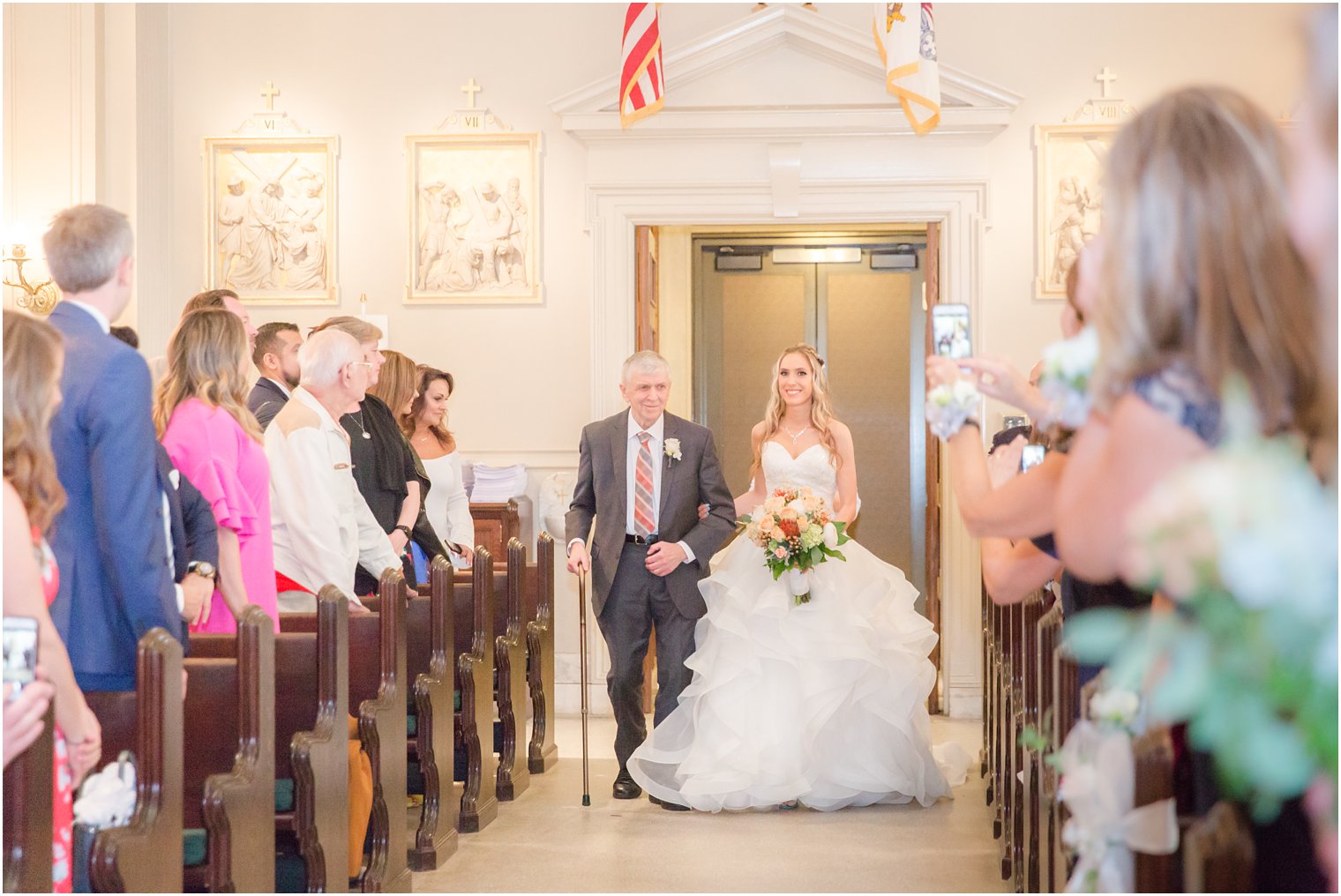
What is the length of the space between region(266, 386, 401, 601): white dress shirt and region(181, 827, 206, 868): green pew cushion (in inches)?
53.0

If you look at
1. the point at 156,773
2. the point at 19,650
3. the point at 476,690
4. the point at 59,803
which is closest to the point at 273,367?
the point at 476,690

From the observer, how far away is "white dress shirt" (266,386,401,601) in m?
4.62

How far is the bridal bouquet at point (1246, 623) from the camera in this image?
1.01m

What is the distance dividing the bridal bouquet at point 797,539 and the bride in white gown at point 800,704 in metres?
0.08

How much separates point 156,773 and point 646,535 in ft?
11.6

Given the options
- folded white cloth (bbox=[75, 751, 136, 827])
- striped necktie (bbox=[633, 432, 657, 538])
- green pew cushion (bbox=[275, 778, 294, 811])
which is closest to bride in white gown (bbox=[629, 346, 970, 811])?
striped necktie (bbox=[633, 432, 657, 538])

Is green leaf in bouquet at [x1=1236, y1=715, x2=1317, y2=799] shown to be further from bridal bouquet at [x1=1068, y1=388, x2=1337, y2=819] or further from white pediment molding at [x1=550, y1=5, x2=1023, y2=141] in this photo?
white pediment molding at [x1=550, y1=5, x2=1023, y2=141]

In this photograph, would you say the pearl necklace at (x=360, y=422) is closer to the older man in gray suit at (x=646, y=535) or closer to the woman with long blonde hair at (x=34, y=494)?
the older man in gray suit at (x=646, y=535)

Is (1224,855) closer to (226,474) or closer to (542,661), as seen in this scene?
(226,474)

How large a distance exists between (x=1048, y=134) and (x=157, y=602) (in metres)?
6.61

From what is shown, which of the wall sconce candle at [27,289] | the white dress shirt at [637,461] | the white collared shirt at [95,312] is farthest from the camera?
the wall sconce candle at [27,289]

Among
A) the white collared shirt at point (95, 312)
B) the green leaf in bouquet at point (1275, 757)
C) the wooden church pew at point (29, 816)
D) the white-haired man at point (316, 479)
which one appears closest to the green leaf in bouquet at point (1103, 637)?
the green leaf in bouquet at point (1275, 757)

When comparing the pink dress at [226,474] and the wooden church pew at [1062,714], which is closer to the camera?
the wooden church pew at [1062,714]

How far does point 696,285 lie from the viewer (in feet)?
34.8
